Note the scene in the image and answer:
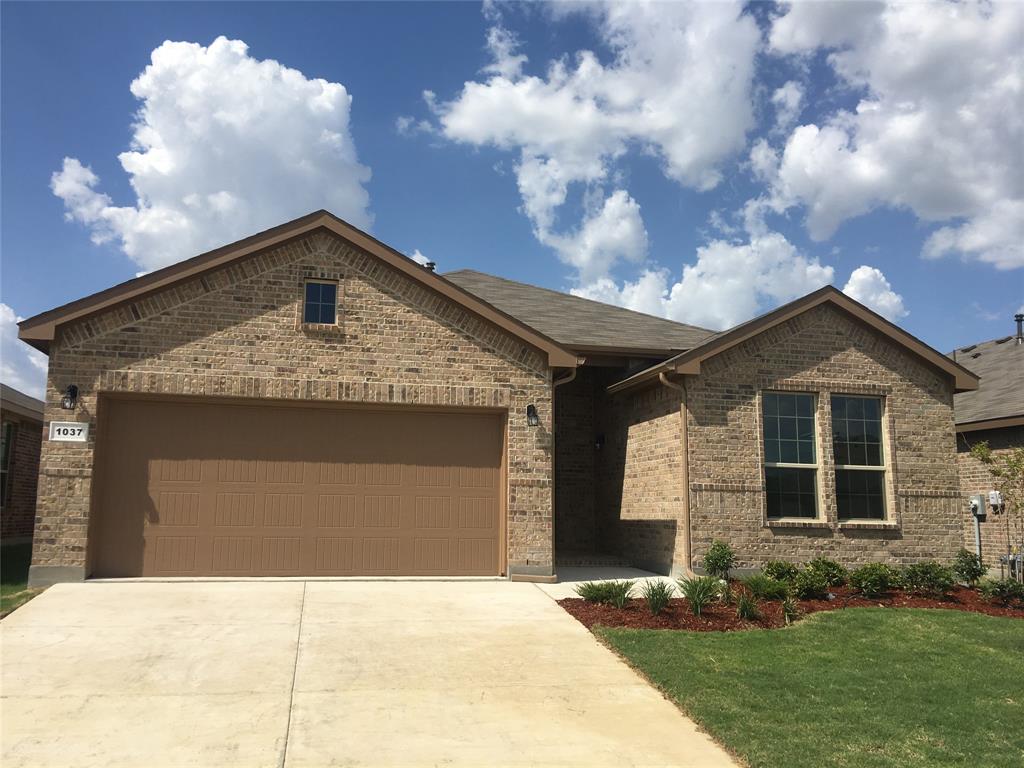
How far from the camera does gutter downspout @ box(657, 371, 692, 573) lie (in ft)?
42.0

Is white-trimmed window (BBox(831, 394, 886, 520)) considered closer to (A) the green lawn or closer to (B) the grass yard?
(A) the green lawn

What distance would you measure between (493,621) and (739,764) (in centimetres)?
445

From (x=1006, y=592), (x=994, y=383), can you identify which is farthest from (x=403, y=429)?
(x=994, y=383)

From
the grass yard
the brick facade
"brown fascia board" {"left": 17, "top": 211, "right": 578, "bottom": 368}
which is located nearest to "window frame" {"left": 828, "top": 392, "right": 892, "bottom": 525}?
"brown fascia board" {"left": 17, "top": 211, "right": 578, "bottom": 368}

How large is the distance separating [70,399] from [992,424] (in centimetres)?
1742

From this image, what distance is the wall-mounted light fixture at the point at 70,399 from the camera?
11336 millimetres

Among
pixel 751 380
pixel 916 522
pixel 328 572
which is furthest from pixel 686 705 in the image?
pixel 916 522

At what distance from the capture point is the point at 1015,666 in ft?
27.2

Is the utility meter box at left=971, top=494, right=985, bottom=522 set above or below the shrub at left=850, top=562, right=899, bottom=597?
above

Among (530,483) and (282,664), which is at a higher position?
(530,483)

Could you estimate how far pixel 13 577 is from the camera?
1202cm

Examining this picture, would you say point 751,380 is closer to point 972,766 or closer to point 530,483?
point 530,483

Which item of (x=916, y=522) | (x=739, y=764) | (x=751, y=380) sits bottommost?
(x=739, y=764)

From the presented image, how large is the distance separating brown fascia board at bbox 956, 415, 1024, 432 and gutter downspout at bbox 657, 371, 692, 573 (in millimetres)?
8053
